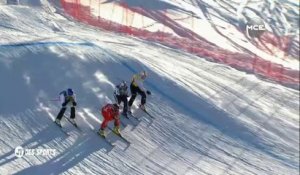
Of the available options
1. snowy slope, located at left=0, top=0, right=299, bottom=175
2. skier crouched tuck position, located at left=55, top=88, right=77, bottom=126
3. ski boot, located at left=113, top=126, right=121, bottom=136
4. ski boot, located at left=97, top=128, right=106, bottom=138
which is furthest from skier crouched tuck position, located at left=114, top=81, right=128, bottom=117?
skier crouched tuck position, located at left=55, top=88, right=77, bottom=126

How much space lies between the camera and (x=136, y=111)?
47.2 feet

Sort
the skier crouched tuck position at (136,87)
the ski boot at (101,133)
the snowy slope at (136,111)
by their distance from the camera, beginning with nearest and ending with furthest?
the snowy slope at (136,111), the ski boot at (101,133), the skier crouched tuck position at (136,87)

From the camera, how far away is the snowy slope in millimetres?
11953

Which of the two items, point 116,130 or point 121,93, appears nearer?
point 116,130

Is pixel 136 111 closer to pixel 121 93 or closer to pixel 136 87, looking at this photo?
pixel 136 87

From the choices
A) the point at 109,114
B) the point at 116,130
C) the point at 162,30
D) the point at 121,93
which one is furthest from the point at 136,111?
the point at 162,30

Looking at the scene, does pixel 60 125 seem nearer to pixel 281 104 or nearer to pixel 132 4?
pixel 281 104

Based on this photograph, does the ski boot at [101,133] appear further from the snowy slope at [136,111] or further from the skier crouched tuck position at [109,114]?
the snowy slope at [136,111]

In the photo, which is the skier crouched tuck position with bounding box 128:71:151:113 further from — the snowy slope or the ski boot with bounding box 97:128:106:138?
the ski boot with bounding box 97:128:106:138

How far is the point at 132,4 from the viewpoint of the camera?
25406 millimetres

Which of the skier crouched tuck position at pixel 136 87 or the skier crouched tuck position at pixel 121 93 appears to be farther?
the skier crouched tuck position at pixel 136 87

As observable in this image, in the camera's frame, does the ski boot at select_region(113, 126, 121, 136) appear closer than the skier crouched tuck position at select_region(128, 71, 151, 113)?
Yes

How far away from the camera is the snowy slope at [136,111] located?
1195 cm

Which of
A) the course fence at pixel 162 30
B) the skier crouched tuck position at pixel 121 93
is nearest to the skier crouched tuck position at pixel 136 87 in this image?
the skier crouched tuck position at pixel 121 93
